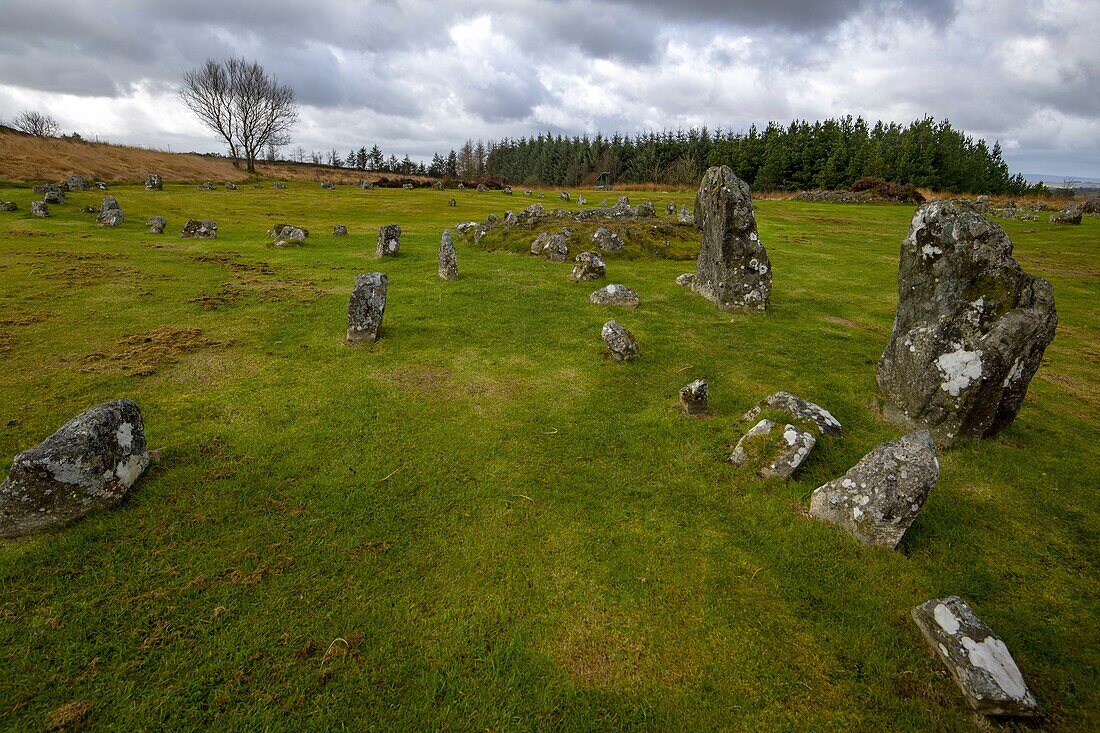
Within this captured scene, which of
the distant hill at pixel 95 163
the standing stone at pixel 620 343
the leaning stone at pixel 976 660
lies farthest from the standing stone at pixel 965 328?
the distant hill at pixel 95 163

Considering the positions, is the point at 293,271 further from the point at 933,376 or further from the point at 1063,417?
the point at 1063,417

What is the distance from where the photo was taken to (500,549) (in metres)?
5.48

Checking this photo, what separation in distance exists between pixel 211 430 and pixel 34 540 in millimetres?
2403

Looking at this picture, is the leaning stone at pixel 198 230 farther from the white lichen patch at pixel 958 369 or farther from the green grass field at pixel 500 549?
the white lichen patch at pixel 958 369

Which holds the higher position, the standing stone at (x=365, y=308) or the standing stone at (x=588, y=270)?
the standing stone at (x=588, y=270)

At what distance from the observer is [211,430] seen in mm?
7367

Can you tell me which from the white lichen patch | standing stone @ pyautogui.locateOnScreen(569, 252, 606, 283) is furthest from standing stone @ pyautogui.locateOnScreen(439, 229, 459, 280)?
the white lichen patch

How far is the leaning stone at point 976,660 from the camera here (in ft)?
12.5

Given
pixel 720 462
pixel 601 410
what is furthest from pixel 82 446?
pixel 720 462

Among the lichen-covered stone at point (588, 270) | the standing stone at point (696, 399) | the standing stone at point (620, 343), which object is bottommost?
the standing stone at point (696, 399)

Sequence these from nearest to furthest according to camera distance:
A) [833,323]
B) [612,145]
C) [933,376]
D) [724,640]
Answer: [724,640], [933,376], [833,323], [612,145]

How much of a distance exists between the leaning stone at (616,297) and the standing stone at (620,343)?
372 centimetres

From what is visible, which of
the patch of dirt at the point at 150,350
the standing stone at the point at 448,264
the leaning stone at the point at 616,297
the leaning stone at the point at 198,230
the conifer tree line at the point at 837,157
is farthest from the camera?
the conifer tree line at the point at 837,157

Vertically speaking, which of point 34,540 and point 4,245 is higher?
point 4,245
